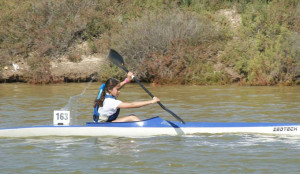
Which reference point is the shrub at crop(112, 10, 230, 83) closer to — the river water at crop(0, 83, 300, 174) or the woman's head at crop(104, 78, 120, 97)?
the river water at crop(0, 83, 300, 174)

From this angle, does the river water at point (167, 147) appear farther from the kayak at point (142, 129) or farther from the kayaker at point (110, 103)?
the kayaker at point (110, 103)

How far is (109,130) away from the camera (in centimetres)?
1047

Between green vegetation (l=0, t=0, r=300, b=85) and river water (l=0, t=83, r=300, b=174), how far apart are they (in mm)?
4318

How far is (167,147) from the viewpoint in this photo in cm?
955

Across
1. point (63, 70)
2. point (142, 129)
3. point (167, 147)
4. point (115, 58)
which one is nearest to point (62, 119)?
point (142, 129)

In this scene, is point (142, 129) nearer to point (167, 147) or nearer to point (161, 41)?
point (167, 147)

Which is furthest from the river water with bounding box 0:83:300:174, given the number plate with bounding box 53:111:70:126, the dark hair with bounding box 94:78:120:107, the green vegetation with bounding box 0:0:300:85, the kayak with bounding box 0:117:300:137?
the green vegetation with bounding box 0:0:300:85

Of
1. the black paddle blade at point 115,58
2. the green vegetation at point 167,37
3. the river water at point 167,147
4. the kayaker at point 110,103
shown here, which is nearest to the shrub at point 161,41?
the green vegetation at point 167,37

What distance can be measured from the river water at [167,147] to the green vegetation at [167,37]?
4.32 metres

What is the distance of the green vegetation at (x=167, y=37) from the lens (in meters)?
20.2

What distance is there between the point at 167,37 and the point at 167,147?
12.0 m

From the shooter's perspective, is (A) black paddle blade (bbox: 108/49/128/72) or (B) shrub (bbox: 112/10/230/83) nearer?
(A) black paddle blade (bbox: 108/49/128/72)

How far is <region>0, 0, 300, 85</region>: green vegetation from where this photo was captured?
2016 cm

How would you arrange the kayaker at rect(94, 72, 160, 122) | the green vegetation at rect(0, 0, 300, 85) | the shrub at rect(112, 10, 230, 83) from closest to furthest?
the kayaker at rect(94, 72, 160, 122) → the green vegetation at rect(0, 0, 300, 85) → the shrub at rect(112, 10, 230, 83)
